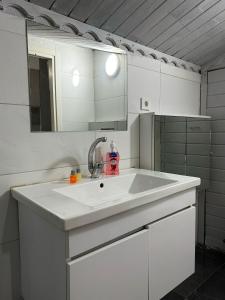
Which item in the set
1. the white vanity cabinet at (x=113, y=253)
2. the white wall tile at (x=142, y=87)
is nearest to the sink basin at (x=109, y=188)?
the white vanity cabinet at (x=113, y=253)

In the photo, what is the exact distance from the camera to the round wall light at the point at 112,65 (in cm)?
140

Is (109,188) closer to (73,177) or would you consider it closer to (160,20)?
(73,177)

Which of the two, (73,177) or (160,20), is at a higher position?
(160,20)

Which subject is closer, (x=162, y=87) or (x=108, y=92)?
(x=108, y=92)

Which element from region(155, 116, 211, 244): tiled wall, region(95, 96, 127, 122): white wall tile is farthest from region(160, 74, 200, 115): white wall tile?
region(95, 96, 127, 122): white wall tile

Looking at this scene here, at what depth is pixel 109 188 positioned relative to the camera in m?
1.23

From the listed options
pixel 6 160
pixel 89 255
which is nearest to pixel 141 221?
pixel 89 255

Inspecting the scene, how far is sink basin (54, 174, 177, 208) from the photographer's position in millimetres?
1095

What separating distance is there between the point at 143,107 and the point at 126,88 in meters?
0.18

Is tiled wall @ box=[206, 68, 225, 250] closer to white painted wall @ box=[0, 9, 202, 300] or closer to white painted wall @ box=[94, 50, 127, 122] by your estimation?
white painted wall @ box=[94, 50, 127, 122]

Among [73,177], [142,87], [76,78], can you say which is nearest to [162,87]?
[142,87]

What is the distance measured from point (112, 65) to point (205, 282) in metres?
1.57

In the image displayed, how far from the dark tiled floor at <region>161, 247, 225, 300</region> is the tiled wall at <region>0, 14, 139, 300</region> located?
101 centimetres

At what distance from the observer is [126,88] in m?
1.49
